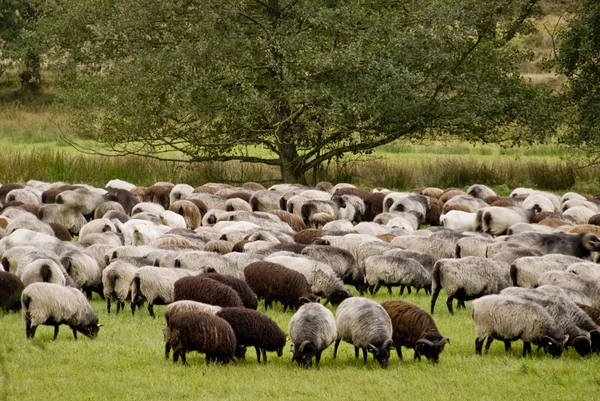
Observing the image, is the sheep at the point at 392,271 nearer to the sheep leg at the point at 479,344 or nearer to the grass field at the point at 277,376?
the grass field at the point at 277,376

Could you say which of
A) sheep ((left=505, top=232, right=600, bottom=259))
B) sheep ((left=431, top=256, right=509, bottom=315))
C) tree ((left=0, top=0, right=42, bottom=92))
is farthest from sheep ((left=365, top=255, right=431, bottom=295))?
tree ((left=0, top=0, right=42, bottom=92))

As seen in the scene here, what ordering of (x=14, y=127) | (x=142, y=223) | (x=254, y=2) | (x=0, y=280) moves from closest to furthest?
(x=0, y=280)
(x=142, y=223)
(x=254, y=2)
(x=14, y=127)

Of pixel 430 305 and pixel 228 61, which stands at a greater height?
pixel 228 61

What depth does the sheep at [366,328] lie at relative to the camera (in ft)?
31.7

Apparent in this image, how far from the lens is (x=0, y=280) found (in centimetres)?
1095

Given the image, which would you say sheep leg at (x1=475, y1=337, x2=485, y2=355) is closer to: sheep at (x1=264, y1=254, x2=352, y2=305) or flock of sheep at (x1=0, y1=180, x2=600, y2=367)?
flock of sheep at (x1=0, y1=180, x2=600, y2=367)

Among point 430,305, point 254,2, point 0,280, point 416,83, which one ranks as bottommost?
point 430,305

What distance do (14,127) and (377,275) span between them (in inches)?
1126

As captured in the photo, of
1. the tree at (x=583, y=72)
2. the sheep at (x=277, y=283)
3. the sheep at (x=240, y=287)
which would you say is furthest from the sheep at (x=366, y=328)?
the tree at (x=583, y=72)

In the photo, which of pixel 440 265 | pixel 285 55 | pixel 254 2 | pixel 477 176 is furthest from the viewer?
pixel 477 176

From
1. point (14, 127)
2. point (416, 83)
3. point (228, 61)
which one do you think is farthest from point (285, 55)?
point (14, 127)

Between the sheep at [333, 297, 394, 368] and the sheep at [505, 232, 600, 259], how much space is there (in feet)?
17.6

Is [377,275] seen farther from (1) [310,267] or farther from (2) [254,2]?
(2) [254,2]

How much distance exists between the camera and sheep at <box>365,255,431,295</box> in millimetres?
13117
